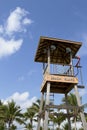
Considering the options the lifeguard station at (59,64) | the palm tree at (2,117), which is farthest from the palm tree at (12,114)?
the lifeguard station at (59,64)

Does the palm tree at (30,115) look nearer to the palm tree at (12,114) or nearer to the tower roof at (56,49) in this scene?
the palm tree at (12,114)

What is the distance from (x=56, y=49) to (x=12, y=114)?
26346 millimetres

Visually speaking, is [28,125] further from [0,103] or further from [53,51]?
[53,51]

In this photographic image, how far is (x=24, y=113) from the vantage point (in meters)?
49.9

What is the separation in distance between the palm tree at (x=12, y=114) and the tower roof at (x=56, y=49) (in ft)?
77.8

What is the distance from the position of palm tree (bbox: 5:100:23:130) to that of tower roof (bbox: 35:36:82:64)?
77.8ft

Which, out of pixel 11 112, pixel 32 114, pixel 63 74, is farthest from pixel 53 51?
pixel 32 114

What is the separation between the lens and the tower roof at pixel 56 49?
20844 millimetres

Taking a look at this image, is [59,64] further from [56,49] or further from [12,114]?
[12,114]

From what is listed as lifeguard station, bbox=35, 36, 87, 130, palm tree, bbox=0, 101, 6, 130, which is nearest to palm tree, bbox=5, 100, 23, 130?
palm tree, bbox=0, 101, 6, 130

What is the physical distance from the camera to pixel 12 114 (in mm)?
44812

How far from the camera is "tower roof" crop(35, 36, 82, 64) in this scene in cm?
2084

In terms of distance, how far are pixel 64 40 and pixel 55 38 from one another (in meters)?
0.81

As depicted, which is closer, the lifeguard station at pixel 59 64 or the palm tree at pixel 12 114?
the lifeguard station at pixel 59 64
